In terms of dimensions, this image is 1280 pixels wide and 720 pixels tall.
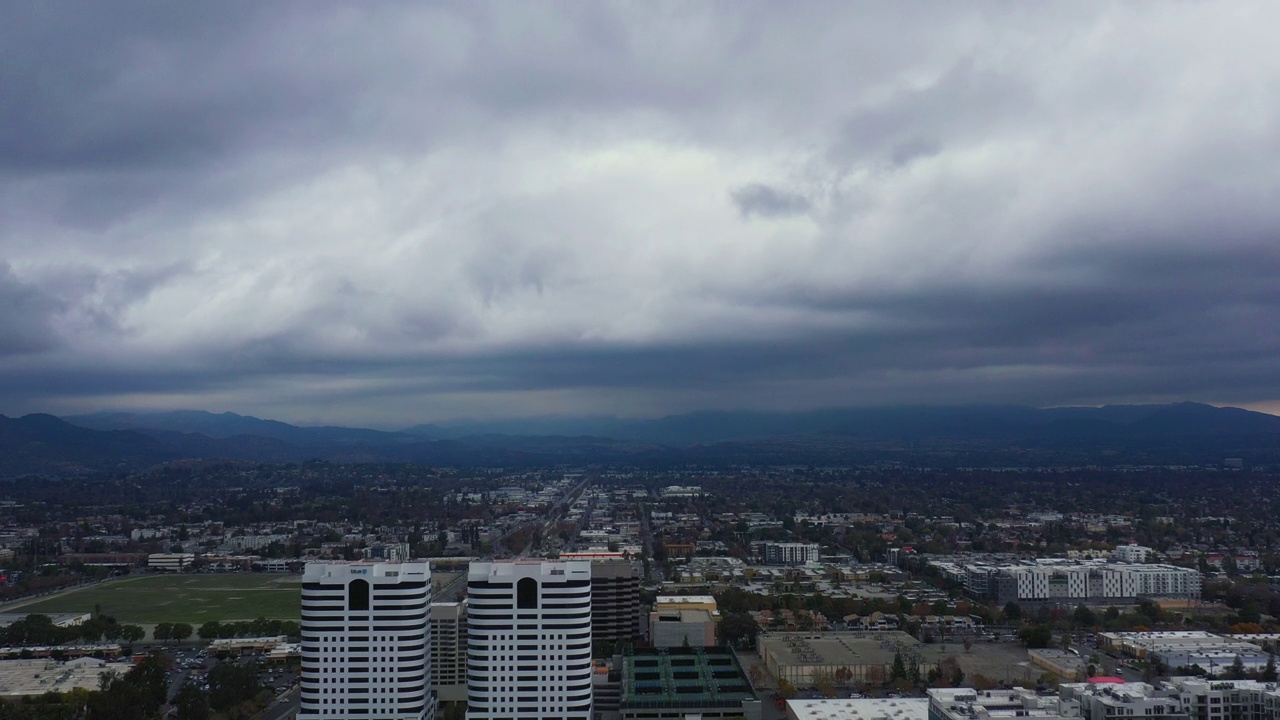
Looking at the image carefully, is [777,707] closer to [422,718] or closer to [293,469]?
[422,718]

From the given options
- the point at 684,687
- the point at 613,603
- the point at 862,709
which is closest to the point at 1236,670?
the point at 862,709

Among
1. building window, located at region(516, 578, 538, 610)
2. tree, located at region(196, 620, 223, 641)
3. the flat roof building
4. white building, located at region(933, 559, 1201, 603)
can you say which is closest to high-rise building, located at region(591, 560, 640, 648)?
the flat roof building

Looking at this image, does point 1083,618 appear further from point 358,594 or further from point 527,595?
point 358,594

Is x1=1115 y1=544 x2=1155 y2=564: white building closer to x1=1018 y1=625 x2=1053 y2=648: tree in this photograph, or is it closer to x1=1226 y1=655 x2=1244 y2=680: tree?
x1=1018 y1=625 x2=1053 y2=648: tree

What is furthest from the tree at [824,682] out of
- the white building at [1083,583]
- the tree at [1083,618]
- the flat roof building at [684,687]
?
the white building at [1083,583]

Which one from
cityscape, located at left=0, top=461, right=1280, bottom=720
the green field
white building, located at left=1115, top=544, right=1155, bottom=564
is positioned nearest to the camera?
cityscape, located at left=0, top=461, right=1280, bottom=720

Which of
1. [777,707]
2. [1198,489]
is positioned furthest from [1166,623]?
[1198,489]

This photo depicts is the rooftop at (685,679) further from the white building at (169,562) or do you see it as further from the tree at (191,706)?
the white building at (169,562)
